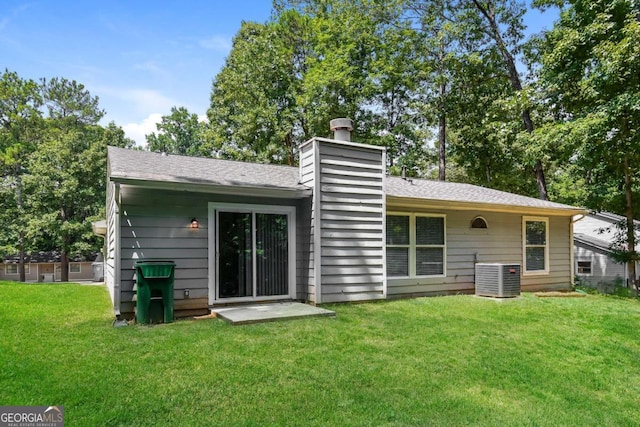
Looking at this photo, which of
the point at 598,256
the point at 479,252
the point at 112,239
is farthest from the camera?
the point at 598,256

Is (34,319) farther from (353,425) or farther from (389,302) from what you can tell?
(389,302)

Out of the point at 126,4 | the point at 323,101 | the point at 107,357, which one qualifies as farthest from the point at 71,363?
the point at 323,101

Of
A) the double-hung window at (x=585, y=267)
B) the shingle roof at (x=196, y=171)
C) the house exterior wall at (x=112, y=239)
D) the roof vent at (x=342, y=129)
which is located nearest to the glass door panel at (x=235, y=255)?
the shingle roof at (x=196, y=171)

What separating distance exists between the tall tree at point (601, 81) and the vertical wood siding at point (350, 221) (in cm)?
681

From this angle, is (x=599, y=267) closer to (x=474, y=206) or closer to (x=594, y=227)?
(x=594, y=227)

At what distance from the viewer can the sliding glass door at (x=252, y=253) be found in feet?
21.6

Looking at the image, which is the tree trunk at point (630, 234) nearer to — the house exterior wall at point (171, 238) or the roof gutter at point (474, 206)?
the roof gutter at point (474, 206)

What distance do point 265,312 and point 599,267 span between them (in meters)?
15.5

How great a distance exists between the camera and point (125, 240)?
226 inches

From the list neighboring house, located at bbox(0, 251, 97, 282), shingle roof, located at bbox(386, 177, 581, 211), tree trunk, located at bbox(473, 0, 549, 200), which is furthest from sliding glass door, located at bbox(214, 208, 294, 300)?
neighboring house, located at bbox(0, 251, 97, 282)

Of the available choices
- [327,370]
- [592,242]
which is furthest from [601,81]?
[327,370]

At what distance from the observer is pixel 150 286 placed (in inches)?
211

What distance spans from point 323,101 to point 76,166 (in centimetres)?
1615

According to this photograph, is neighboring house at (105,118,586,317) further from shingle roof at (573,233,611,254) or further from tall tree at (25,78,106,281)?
tall tree at (25,78,106,281)
